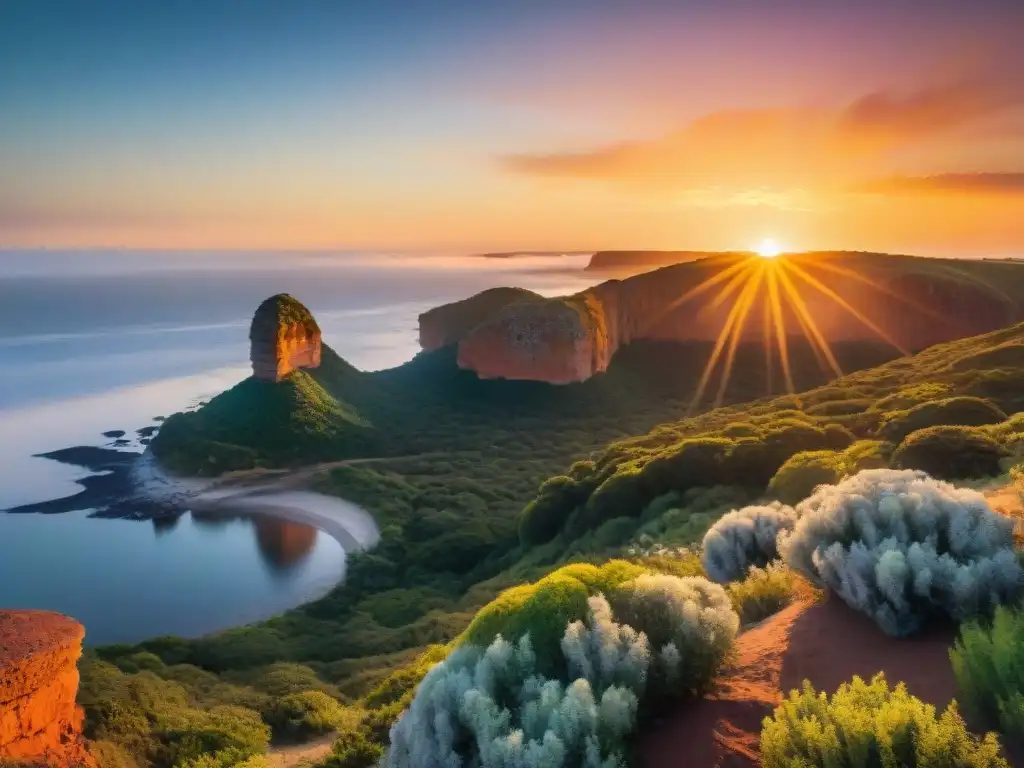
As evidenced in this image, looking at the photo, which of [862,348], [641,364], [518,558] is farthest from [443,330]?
[518,558]

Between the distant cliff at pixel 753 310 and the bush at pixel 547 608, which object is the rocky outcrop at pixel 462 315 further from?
the bush at pixel 547 608

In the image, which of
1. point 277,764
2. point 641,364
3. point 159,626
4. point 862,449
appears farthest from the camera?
point 641,364

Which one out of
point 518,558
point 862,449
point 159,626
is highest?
point 862,449

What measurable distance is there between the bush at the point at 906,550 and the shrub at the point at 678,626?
126 cm

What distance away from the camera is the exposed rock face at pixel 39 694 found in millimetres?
10852

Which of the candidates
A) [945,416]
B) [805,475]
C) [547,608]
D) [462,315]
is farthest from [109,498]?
[547,608]

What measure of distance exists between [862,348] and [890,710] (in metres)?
73.2

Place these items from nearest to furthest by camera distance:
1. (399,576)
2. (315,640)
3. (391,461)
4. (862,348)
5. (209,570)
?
(315,640), (399,576), (209,570), (391,461), (862,348)

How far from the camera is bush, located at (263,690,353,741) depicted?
558 inches

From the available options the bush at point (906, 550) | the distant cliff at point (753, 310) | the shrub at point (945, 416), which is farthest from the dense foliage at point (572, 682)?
the distant cliff at point (753, 310)

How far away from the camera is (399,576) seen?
36469 millimetres

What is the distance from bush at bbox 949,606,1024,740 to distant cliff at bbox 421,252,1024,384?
63.0m

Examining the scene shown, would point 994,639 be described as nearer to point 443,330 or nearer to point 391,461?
point 391,461

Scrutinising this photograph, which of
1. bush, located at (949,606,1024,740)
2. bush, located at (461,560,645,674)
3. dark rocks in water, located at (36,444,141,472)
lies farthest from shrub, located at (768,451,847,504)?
dark rocks in water, located at (36,444,141,472)
